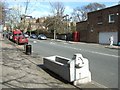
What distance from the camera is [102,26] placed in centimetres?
4969

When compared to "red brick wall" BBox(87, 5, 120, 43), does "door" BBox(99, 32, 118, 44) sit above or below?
below

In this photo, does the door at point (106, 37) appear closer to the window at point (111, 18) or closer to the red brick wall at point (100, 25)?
the red brick wall at point (100, 25)

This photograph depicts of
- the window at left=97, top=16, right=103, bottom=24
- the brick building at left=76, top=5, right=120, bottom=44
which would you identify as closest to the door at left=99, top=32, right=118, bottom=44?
the brick building at left=76, top=5, right=120, bottom=44

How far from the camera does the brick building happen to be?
148 feet

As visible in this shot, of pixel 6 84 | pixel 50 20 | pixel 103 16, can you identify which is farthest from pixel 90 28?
pixel 6 84

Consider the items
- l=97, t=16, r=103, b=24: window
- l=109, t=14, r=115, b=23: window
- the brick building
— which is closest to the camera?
the brick building

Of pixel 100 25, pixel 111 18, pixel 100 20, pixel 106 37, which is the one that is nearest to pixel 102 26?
pixel 100 25

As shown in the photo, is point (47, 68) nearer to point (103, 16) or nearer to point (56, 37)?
point (103, 16)

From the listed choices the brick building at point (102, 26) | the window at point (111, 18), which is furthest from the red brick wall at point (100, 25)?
the window at point (111, 18)

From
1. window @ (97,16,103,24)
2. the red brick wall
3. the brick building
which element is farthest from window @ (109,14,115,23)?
window @ (97,16,103,24)

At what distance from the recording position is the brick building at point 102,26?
45.0 meters

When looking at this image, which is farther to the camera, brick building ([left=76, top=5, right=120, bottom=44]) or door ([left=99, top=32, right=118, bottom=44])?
brick building ([left=76, top=5, right=120, bottom=44])

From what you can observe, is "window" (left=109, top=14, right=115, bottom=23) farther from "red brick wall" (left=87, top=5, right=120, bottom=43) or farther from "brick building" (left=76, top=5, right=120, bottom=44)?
"red brick wall" (left=87, top=5, right=120, bottom=43)

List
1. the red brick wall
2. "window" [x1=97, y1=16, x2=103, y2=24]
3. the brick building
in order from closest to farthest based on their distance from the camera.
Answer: the brick building
the red brick wall
"window" [x1=97, y1=16, x2=103, y2=24]
